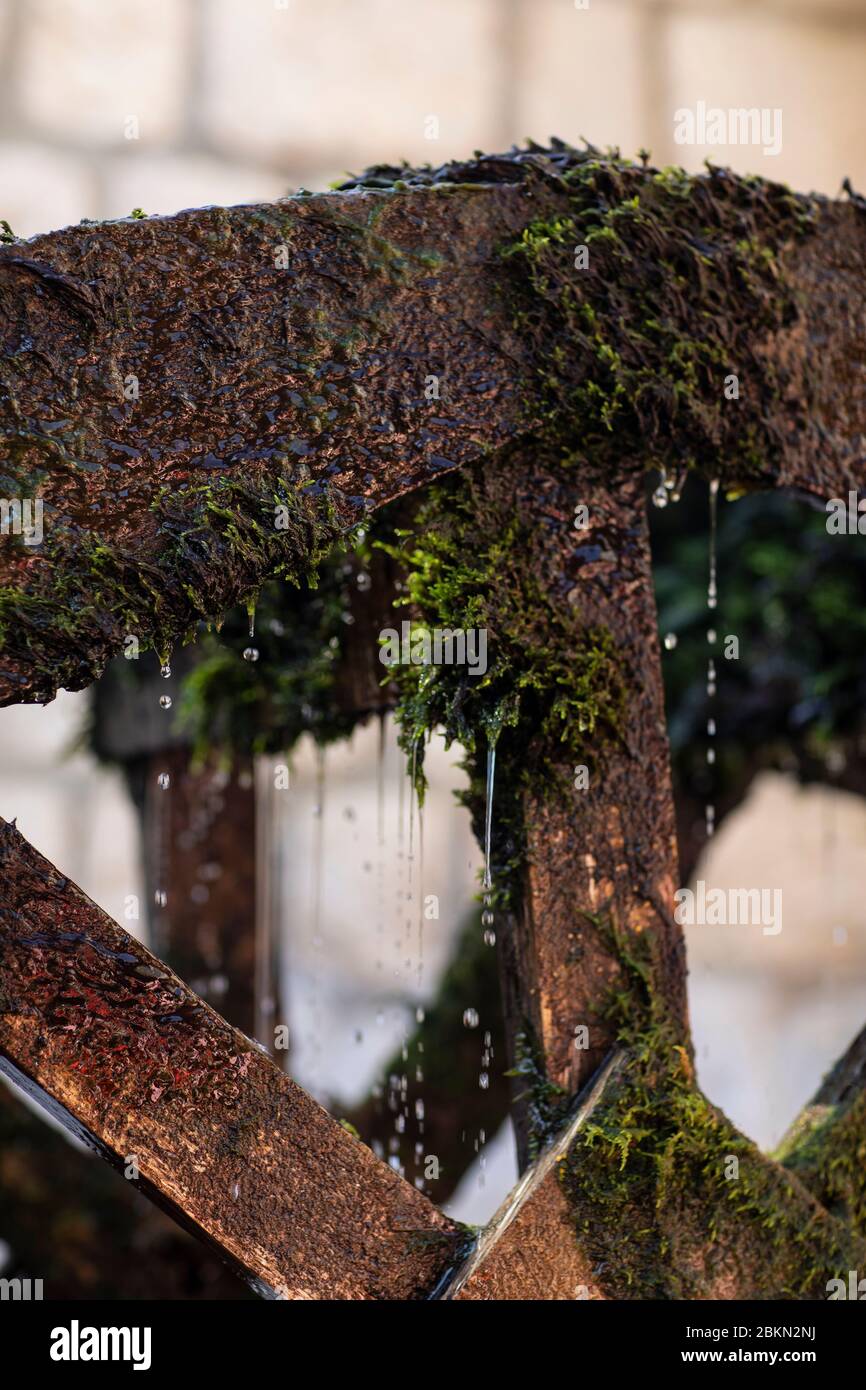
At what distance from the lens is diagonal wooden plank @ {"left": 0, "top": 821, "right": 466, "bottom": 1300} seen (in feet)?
3.70

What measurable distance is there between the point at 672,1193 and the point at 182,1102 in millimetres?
499

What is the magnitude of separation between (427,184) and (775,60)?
449 centimetres

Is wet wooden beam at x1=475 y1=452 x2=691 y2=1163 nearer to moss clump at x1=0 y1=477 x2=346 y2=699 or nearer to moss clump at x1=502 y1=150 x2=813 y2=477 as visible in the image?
moss clump at x1=502 y1=150 x2=813 y2=477

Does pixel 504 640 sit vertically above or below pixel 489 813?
above

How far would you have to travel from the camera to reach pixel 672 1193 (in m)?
1.32

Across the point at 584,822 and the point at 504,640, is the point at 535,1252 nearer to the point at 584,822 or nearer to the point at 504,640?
the point at 584,822

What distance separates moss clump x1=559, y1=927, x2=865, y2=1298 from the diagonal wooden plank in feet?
0.66

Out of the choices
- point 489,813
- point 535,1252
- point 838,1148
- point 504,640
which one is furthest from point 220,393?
point 838,1148

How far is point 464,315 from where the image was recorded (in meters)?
1.32

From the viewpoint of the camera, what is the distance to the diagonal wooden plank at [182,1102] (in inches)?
44.4

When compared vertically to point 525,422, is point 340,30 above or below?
above

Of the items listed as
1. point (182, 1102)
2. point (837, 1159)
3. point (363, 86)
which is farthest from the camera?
point (363, 86)
